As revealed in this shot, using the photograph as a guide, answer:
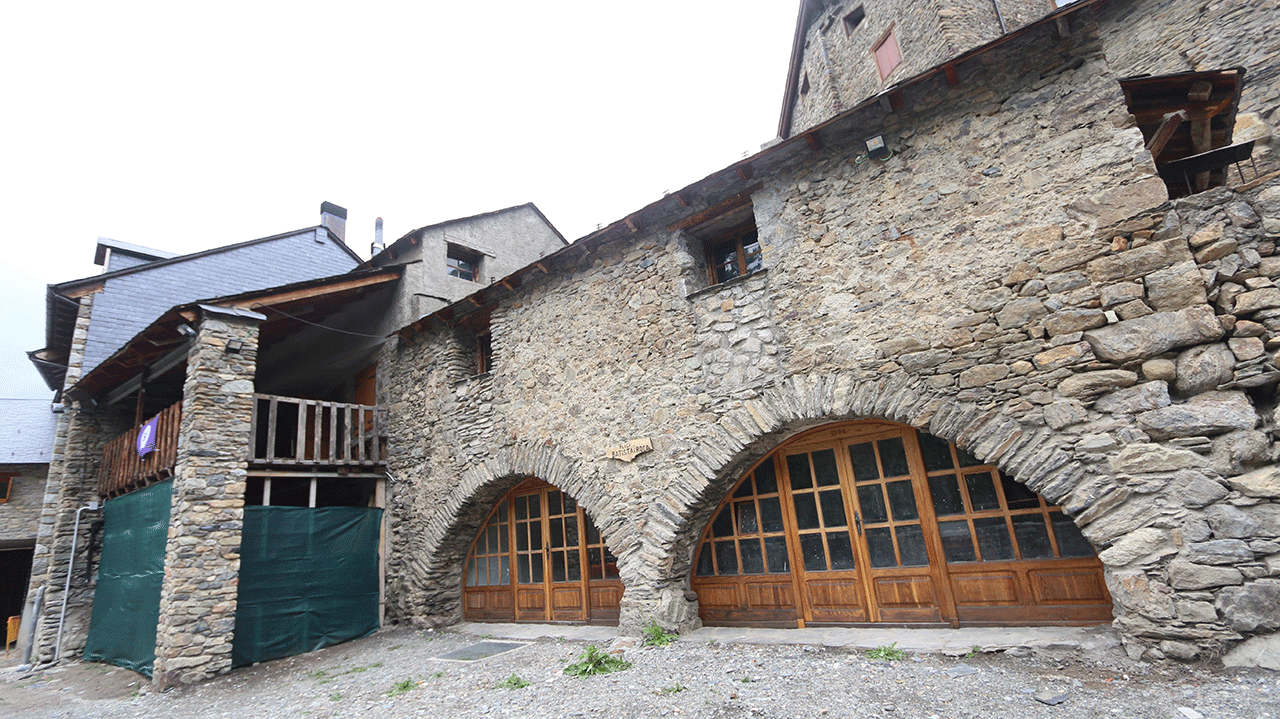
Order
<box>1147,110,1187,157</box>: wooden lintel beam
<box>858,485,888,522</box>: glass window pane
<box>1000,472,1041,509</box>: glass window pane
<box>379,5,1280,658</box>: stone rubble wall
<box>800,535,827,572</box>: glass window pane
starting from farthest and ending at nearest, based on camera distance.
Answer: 1. <box>800,535,827,572</box>: glass window pane
2. <box>858,485,888,522</box>: glass window pane
3. <box>1000,472,1041,509</box>: glass window pane
4. <box>1147,110,1187,157</box>: wooden lintel beam
5. <box>379,5,1280,658</box>: stone rubble wall

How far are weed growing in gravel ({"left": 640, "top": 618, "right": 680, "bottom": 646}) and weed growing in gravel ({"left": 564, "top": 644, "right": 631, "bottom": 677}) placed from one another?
0.46 m

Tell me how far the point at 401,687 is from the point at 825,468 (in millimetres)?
4222

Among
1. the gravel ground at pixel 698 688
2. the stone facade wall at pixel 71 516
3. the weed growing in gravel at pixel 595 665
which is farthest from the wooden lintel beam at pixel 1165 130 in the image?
the stone facade wall at pixel 71 516

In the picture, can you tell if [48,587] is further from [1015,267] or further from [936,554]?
[1015,267]

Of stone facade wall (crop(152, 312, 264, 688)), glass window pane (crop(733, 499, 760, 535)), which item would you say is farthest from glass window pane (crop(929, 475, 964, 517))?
stone facade wall (crop(152, 312, 264, 688))

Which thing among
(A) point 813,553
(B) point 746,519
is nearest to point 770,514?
(B) point 746,519

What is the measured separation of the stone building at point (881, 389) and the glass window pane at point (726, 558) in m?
0.02

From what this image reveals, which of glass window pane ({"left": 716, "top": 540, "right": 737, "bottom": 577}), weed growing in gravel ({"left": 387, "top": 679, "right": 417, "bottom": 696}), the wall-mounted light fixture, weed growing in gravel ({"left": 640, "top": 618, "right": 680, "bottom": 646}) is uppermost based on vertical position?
the wall-mounted light fixture

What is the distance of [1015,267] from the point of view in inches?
170

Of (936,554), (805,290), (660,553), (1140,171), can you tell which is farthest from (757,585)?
(1140,171)

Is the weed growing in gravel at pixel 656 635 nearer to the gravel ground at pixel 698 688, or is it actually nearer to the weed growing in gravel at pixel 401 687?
the gravel ground at pixel 698 688

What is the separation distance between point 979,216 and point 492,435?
5702 mm

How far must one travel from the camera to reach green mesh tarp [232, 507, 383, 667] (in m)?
6.77

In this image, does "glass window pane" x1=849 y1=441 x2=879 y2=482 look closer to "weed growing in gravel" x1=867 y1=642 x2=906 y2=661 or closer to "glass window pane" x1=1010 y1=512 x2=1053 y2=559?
"glass window pane" x1=1010 y1=512 x2=1053 y2=559
